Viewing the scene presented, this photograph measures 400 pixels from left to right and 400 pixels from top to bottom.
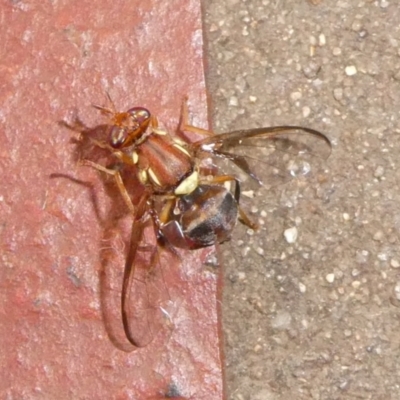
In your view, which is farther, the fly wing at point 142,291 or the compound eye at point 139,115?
the compound eye at point 139,115

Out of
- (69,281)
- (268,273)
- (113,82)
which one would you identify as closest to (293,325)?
(268,273)

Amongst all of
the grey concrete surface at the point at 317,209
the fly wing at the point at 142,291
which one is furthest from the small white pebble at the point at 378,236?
the fly wing at the point at 142,291

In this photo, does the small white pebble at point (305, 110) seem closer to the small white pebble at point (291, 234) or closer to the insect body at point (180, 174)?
the insect body at point (180, 174)

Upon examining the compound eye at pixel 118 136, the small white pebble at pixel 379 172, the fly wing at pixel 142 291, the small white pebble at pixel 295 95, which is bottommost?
the small white pebble at pixel 379 172

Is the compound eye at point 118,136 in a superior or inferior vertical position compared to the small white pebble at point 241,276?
superior

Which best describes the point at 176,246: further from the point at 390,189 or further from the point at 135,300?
the point at 390,189

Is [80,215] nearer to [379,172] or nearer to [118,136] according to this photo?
[118,136]

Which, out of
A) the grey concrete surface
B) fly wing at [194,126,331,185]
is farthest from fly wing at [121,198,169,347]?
fly wing at [194,126,331,185]

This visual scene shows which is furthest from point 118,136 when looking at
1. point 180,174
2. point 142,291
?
point 142,291
